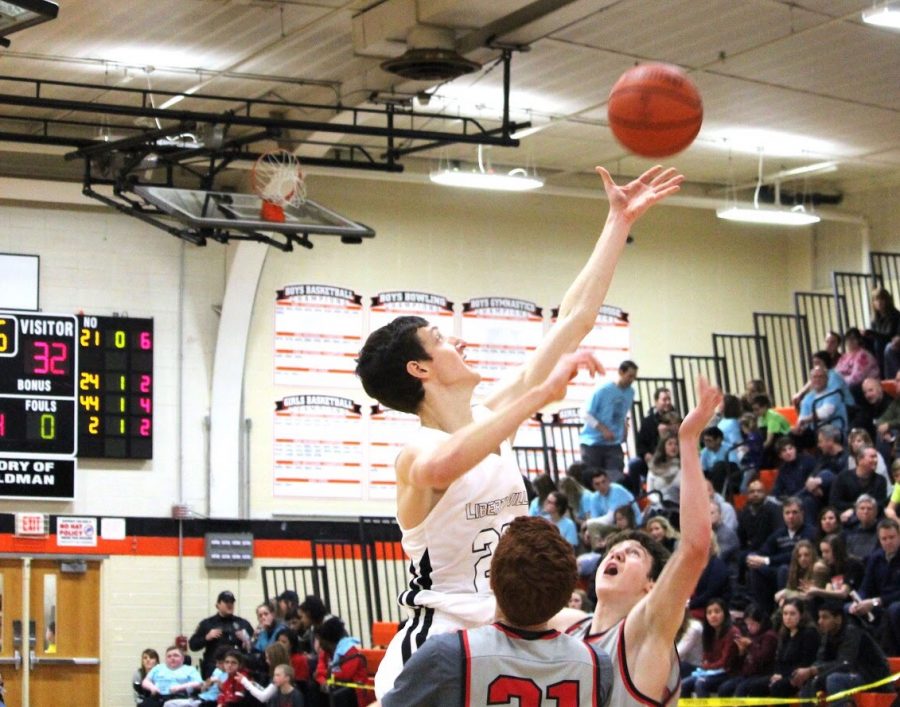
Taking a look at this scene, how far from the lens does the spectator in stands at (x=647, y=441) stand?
1719cm

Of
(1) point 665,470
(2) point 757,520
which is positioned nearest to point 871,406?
(1) point 665,470

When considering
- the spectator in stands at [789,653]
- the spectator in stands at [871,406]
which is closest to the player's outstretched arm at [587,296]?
the spectator in stands at [789,653]

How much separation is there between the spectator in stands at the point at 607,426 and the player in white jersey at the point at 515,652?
1345 cm

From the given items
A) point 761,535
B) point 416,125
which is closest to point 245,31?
point 416,125

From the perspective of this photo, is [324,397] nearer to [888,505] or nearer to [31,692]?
[31,692]

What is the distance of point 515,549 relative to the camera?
127 inches

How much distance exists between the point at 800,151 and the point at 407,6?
25.0 ft

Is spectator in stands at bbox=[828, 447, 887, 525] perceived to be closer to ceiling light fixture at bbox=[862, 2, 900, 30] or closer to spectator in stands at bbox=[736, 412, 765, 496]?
spectator in stands at bbox=[736, 412, 765, 496]

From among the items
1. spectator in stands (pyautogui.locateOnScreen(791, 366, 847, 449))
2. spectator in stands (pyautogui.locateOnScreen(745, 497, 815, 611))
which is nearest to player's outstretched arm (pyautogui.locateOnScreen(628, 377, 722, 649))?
spectator in stands (pyautogui.locateOnScreen(745, 497, 815, 611))

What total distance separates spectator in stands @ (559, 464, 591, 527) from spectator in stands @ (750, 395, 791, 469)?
2.12 metres

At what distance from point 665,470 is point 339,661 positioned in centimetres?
408

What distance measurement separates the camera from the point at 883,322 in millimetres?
16672

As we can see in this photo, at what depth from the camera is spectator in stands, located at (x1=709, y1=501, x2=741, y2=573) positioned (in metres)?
13.7

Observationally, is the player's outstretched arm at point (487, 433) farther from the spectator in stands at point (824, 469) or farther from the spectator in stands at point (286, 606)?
the spectator in stands at point (286, 606)
